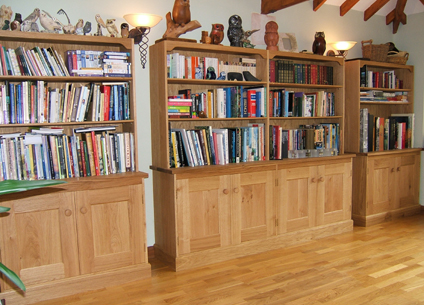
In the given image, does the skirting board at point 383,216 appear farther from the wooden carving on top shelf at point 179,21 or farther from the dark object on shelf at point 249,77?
the wooden carving on top shelf at point 179,21

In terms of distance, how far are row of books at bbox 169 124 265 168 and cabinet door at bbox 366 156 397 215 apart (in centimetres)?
160

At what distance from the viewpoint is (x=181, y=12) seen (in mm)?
3352

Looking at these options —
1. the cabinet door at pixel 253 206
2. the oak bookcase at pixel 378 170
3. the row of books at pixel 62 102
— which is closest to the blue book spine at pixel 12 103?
the row of books at pixel 62 102

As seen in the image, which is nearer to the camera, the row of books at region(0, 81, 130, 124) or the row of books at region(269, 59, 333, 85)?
the row of books at region(0, 81, 130, 124)

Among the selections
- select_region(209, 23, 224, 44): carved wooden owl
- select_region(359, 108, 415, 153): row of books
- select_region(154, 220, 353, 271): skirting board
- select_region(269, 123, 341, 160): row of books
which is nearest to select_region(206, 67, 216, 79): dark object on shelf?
select_region(209, 23, 224, 44): carved wooden owl

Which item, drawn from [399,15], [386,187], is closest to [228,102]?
[386,187]

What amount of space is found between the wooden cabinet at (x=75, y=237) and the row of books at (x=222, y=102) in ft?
2.46

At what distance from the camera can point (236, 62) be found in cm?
384

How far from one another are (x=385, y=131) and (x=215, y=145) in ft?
8.25

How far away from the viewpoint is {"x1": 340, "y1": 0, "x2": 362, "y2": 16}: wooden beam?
473 cm

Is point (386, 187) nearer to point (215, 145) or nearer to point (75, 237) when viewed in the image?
point (215, 145)

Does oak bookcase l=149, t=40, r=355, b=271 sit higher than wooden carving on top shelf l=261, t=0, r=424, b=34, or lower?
lower

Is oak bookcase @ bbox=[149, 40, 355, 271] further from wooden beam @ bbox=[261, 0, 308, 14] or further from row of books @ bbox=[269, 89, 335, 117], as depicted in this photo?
wooden beam @ bbox=[261, 0, 308, 14]

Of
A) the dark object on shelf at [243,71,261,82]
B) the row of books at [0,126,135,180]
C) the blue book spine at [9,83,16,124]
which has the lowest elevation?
the row of books at [0,126,135,180]
